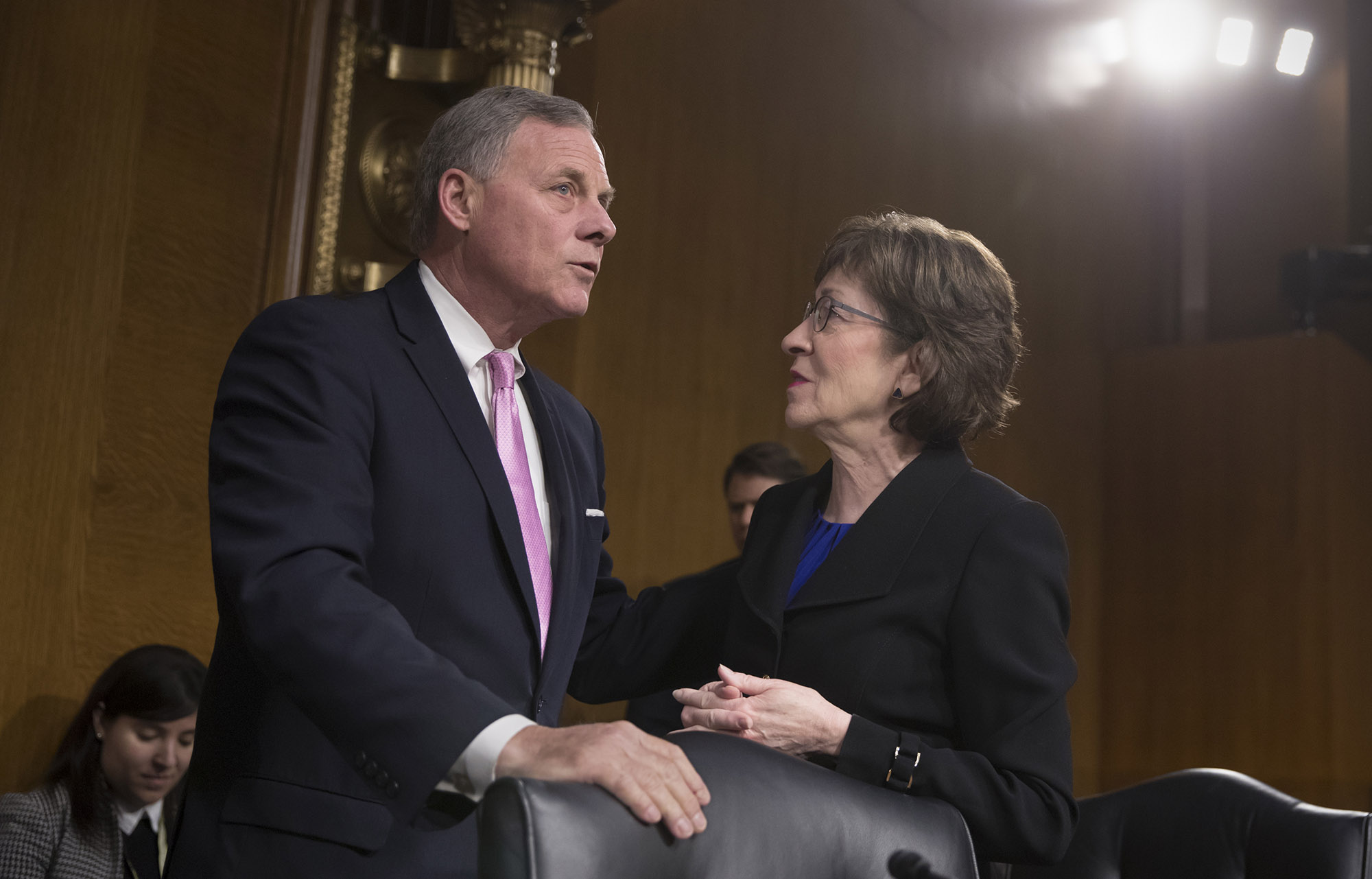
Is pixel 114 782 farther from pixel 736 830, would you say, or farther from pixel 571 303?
pixel 736 830

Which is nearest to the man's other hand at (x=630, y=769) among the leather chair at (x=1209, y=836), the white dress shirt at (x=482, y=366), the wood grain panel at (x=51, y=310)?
the white dress shirt at (x=482, y=366)

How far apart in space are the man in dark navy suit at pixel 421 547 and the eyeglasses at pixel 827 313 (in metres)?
0.31

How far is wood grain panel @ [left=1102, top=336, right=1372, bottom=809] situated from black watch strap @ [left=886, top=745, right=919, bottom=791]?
15.6 feet

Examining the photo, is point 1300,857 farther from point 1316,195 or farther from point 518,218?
point 1316,195

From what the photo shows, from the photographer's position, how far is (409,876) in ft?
4.57

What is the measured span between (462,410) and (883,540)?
0.54m

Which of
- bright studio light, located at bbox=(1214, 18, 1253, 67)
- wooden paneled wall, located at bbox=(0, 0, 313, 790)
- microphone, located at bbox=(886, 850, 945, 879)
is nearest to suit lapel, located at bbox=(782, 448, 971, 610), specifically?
microphone, located at bbox=(886, 850, 945, 879)

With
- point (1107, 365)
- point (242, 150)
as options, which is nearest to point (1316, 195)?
point (1107, 365)

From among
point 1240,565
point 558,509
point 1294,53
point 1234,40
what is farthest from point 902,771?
point 1294,53

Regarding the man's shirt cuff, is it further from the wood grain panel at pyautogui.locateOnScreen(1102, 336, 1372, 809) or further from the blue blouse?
the wood grain panel at pyautogui.locateOnScreen(1102, 336, 1372, 809)

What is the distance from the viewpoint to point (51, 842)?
103 inches

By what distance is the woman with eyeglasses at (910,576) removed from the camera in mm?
1414

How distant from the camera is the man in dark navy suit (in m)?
1.20

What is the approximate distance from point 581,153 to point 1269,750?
502cm
